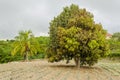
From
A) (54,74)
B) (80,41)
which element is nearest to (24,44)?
(80,41)

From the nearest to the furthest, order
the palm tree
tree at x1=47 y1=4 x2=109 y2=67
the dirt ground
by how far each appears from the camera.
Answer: the dirt ground → tree at x1=47 y1=4 x2=109 y2=67 → the palm tree

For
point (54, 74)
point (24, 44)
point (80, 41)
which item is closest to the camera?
point (54, 74)

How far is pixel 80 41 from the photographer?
92.5 feet

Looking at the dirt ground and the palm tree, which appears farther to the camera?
the palm tree

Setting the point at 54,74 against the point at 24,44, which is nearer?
the point at 54,74

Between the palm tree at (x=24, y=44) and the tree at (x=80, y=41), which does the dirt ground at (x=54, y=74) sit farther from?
the palm tree at (x=24, y=44)

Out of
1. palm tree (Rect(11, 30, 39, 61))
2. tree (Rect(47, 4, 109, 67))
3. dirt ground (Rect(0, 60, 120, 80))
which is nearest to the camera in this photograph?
dirt ground (Rect(0, 60, 120, 80))

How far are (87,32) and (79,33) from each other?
81cm

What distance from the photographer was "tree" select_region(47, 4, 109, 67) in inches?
1105

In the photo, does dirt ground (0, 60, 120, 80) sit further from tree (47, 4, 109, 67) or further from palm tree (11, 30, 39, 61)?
palm tree (11, 30, 39, 61)

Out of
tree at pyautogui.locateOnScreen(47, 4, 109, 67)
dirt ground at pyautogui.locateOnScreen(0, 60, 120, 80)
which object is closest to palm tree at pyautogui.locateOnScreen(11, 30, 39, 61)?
tree at pyautogui.locateOnScreen(47, 4, 109, 67)

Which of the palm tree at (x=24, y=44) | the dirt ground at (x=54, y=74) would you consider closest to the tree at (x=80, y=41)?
the dirt ground at (x=54, y=74)

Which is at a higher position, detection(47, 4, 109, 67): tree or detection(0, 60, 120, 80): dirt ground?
detection(47, 4, 109, 67): tree

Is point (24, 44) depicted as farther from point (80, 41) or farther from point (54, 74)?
point (54, 74)
